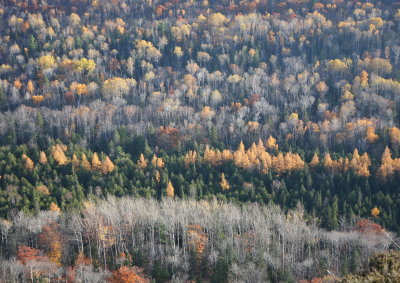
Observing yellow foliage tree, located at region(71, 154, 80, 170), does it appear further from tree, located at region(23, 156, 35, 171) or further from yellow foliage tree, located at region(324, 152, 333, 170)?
yellow foliage tree, located at region(324, 152, 333, 170)

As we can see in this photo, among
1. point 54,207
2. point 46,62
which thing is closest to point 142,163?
point 54,207

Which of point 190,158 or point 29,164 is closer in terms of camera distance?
point 29,164

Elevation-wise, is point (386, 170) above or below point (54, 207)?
above

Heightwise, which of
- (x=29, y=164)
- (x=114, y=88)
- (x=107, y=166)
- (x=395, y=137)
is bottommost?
(x=107, y=166)

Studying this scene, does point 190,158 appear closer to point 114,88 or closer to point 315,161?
point 315,161

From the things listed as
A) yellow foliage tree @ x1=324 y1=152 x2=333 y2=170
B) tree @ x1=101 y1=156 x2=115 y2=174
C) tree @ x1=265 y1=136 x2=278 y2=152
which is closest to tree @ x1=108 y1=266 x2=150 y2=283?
tree @ x1=101 y1=156 x2=115 y2=174

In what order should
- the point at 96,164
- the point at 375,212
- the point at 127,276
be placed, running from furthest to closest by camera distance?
the point at 96,164
the point at 375,212
the point at 127,276

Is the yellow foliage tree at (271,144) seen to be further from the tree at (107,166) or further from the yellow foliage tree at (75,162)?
the yellow foliage tree at (75,162)
